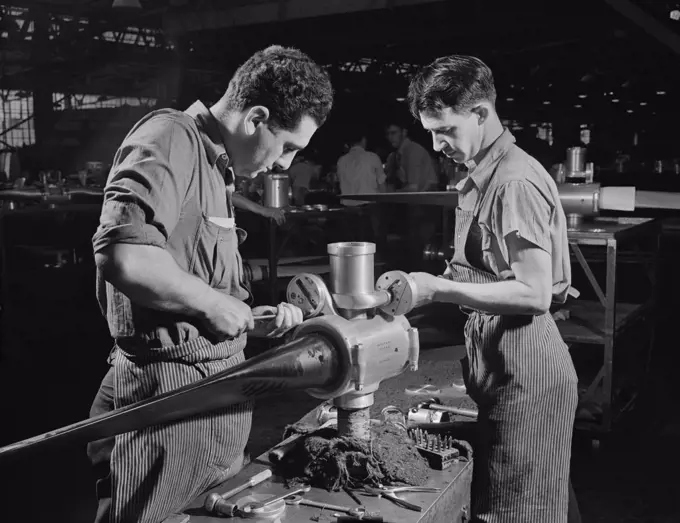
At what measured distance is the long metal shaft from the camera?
77 centimetres

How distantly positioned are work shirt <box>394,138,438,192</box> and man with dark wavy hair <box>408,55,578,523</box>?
6457 mm

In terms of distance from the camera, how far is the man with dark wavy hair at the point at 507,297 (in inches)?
62.4

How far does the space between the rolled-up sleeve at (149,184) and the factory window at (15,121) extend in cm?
1578

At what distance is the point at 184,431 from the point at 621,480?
9.33 ft

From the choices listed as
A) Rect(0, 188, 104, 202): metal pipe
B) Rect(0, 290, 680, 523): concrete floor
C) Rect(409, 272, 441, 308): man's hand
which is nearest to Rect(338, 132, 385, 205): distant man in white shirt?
Rect(0, 188, 104, 202): metal pipe

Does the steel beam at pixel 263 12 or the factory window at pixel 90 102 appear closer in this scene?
the steel beam at pixel 263 12

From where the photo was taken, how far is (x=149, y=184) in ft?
3.91

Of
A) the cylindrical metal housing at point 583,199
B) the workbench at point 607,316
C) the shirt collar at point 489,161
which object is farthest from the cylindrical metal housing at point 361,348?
the workbench at point 607,316

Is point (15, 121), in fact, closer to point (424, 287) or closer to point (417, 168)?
point (417, 168)

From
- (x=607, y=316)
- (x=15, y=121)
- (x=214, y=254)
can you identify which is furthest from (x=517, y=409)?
(x=15, y=121)

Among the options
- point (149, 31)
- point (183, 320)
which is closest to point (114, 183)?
point (183, 320)

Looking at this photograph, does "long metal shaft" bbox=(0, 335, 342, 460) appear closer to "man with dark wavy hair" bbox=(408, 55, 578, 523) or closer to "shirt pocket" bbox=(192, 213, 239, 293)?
"shirt pocket" bbox=(192, 213, 239, 293)

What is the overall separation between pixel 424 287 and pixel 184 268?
1.56ft

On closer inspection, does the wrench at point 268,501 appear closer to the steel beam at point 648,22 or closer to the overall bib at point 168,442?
the overall bib at point 168,442
